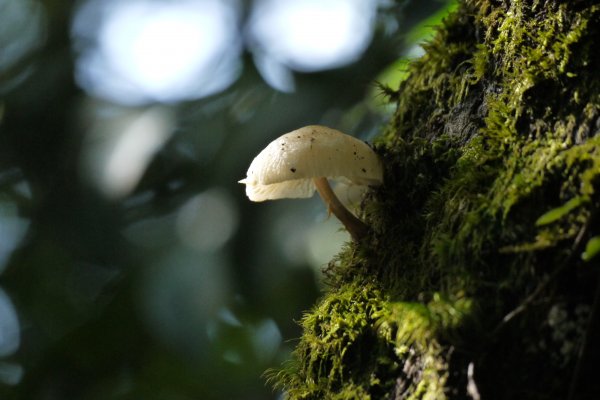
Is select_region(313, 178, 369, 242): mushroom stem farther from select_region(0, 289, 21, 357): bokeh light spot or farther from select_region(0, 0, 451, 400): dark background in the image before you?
select_region(0, 289, 21, 357): bokeh light spot

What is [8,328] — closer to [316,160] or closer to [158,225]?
[158,225]

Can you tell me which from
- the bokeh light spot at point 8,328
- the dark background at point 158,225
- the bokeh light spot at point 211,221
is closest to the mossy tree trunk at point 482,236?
the dark background at point 158,225

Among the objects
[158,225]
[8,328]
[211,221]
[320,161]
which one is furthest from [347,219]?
[8,328]

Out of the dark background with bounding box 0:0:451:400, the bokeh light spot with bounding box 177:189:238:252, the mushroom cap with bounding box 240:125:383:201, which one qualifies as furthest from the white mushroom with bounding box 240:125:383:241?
the bokeh light spot with bounding box 177:189:238:252

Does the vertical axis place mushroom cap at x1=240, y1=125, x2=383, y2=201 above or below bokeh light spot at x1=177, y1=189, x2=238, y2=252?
above

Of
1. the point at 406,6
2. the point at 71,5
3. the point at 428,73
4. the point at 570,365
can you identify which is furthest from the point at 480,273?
the point at 71,5

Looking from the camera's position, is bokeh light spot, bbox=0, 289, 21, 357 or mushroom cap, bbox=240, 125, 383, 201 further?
bokeh light spot, bbox=0, 289, 21, 357
